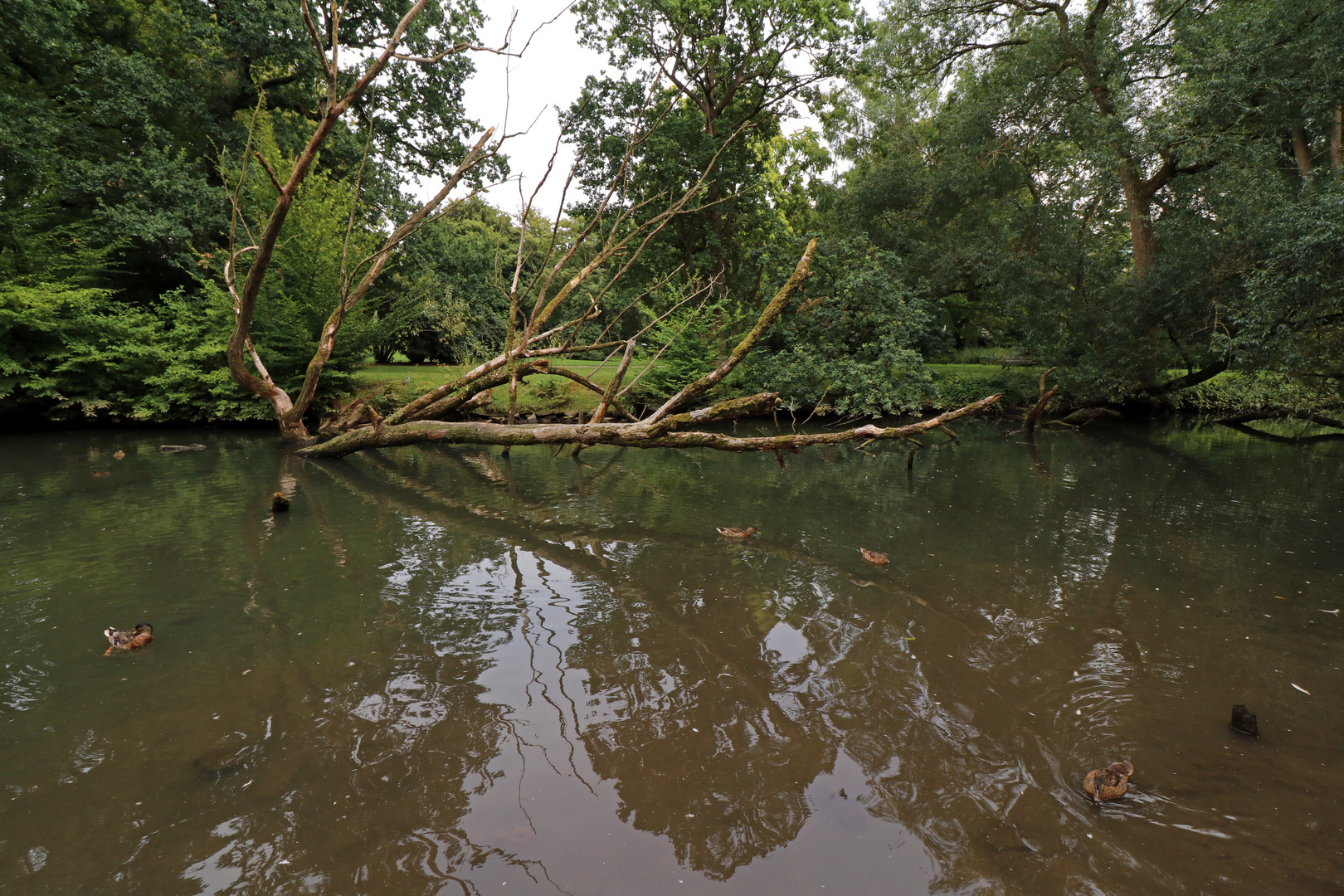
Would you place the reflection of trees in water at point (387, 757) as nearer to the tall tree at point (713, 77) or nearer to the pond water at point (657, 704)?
the pond water at point (657, 704)

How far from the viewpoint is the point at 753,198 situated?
23.5 metres

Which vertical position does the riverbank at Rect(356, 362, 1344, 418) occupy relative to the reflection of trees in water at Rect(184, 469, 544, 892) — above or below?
above

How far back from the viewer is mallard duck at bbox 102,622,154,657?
421cm

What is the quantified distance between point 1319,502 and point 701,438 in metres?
9.88

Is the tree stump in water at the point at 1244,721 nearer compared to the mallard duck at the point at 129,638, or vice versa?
the tree stump in water at the point at 1244,721

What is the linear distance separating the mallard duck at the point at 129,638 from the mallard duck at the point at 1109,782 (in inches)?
227

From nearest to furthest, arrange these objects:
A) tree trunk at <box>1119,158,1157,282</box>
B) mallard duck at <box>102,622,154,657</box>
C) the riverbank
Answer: mallard duck at <box>102,622,154,657</box>
the riverbank
tree trunk at <box>1119,158,1157,282</box>

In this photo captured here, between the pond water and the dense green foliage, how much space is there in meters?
6.29

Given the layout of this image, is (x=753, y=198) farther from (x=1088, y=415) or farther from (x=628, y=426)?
(x=628, y=426)

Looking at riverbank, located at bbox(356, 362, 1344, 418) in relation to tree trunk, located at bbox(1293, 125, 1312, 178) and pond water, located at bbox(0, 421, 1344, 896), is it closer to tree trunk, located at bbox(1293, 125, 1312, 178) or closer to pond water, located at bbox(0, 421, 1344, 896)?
tree trunk, located at bbox(1293, 125, 1312, 178)

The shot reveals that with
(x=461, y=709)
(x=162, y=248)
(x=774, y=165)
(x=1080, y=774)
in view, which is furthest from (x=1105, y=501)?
(x=774, y=165)

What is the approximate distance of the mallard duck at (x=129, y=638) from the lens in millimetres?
4207

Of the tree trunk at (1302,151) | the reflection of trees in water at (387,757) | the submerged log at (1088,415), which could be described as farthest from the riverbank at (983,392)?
the reflection of trees in water at (387,757)

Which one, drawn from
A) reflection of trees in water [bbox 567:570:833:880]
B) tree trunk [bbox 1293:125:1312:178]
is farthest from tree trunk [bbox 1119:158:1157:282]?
reflection of trees in water [bbox 567:570:833:880]
